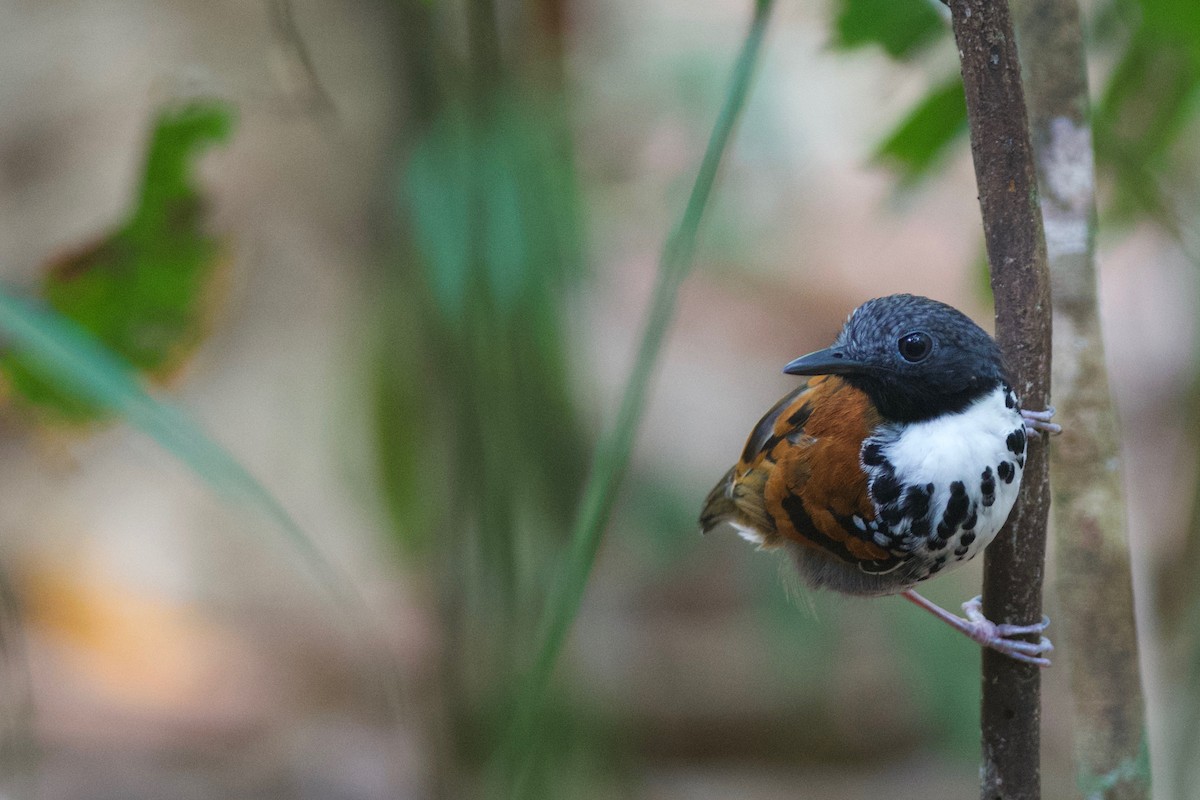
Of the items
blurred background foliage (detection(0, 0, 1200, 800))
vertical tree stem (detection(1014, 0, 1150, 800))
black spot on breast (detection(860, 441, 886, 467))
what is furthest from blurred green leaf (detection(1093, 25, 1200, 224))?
black spot on breast (detection(860, 441, 886, 467))

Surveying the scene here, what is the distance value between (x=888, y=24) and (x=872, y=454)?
29.0 inches

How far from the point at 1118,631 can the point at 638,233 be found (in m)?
3.65

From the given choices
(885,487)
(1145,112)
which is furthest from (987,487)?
(1145,112)

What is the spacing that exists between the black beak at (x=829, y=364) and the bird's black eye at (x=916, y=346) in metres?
0.05

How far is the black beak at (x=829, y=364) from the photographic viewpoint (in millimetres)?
1475

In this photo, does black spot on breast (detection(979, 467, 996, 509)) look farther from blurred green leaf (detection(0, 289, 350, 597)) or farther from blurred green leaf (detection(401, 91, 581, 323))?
blurred green leaf (detection(401, 91, 581, 323))

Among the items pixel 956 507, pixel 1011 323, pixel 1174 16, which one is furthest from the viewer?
pixel 1174 16

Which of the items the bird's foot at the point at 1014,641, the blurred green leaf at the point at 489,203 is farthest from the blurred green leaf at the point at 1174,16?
the blurred green leaf at the point at 489,203

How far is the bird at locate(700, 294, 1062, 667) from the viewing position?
4.64 feet

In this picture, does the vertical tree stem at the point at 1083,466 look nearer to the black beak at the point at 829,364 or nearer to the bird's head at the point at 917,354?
the bird's head at the point at 917,354

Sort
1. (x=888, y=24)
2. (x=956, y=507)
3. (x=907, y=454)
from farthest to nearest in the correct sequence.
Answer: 1. (x=888, y=24)
2. (x=907, y=454)
3. (x=956, y=507)

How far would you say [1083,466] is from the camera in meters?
1.50

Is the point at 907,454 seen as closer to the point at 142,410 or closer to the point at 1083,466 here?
the point at 1083,466

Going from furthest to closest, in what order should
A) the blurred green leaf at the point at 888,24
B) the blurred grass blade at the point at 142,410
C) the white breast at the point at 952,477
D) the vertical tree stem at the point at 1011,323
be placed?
the blurred green leaf at the point at 888,24 < the white breast at the point at 952,477 < the blurred grass blade at the point at 142,410 < the vertical tree stem at the point at 1011,323
